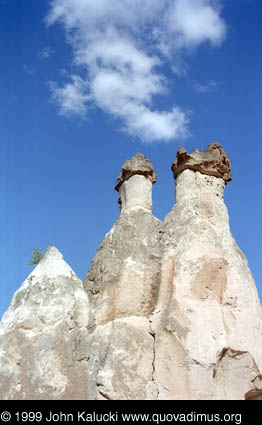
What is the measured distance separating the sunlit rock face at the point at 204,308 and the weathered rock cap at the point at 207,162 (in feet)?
0.71

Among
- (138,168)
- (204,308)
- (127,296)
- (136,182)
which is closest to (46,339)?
(127,296)

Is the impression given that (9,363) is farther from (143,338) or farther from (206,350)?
(206,350)

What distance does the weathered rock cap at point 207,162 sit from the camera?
31.2 feet

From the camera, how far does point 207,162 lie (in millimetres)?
9555

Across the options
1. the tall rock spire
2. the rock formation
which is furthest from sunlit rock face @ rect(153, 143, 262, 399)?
the tall rock spire

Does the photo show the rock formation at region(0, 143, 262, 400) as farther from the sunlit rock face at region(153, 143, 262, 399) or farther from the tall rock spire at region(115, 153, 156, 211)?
the tall rock spire at region(115, 153, 156, 211)

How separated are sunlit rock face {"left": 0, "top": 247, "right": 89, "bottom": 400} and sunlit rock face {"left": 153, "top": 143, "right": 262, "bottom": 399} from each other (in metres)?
1.23

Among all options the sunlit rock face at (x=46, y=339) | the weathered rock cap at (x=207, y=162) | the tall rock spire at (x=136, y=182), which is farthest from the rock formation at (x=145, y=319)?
the weathered rock cap at (x=207, y=162)

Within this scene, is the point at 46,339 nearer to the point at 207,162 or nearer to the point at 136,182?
the point at 136,182

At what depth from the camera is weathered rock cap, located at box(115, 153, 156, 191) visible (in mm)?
9578
